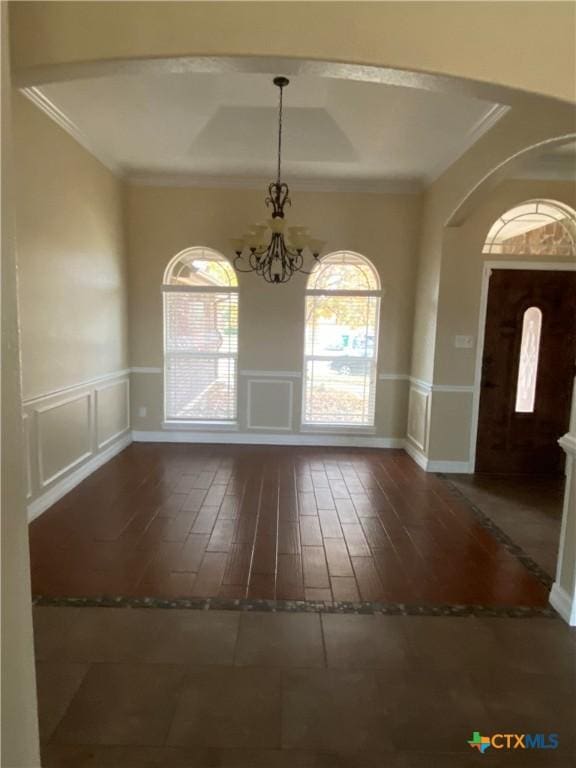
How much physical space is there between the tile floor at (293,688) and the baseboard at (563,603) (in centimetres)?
6

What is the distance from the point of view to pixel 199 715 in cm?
169

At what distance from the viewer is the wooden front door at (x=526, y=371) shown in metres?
4.45

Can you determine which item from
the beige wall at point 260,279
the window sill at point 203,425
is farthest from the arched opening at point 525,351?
the window sill at point 203,425

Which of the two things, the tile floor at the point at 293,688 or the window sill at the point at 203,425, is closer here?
the tile floor at the point at 293,688

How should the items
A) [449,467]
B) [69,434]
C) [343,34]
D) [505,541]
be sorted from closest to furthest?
[343,34], [505,541], [69,434], [449,467]

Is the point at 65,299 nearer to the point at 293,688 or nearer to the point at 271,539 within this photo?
the point at 271,539

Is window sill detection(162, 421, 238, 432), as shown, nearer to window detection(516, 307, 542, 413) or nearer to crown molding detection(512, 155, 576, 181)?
window detection(516, 307, 542, 413)

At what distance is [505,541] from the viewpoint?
3.18 m

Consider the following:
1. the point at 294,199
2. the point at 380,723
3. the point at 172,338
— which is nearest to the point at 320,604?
the point at 380,723

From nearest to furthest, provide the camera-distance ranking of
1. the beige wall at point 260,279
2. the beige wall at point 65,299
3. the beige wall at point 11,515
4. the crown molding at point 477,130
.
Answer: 1. the beige wall at point 11,515
2. the crown molding at point 477,130
3. the beige wall at point 65,299
4. the beige wall at point 260,279

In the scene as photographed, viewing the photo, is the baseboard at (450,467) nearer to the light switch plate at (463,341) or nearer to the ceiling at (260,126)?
the light switch plate at (463,341)

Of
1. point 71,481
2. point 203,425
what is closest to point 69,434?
point 71,481

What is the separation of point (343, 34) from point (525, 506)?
3698mm

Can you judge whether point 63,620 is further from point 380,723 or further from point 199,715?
point 380,723
